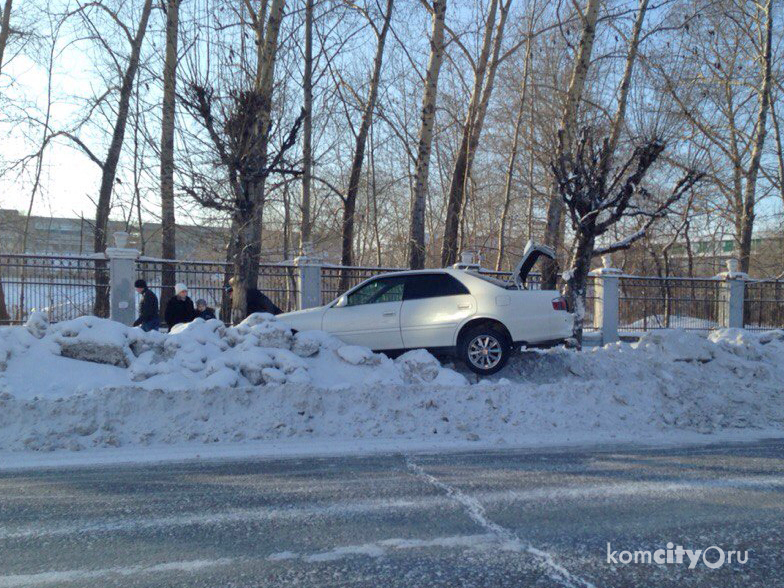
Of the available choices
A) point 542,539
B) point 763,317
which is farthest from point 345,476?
point 763,317

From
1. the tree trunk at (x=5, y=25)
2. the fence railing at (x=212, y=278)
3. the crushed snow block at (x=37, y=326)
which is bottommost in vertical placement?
the crushed snow block at (x=37, y=326)

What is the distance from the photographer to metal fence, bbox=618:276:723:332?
1878 centimetres

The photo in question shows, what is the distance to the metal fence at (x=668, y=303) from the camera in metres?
18.8

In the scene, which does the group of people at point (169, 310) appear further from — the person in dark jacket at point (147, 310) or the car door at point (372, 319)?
the car door at point (372, 319)

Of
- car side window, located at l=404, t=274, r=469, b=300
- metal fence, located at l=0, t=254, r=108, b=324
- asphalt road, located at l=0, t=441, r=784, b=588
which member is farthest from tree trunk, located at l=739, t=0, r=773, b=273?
metal fence, located at l=0, t=254, r=108, b=324

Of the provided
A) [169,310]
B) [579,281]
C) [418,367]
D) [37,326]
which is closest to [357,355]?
[418,367]

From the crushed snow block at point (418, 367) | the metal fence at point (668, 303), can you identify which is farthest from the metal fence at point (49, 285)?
the metal fence at point (668, 303)

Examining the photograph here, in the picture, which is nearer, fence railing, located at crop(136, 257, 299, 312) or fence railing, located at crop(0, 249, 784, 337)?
fence railing, located at crop(0, 249, 784, 337)

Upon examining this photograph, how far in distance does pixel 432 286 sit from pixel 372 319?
41.9 inches

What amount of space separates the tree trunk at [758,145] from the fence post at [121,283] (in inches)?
886

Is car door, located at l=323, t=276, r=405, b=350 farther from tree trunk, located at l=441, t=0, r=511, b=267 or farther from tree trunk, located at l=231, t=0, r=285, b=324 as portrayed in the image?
tree trunk, located at l=441, t=0, r=511, b=267

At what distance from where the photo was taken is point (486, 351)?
9.23 meters

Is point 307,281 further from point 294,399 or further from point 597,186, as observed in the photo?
point 294,399

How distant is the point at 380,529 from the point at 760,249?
42.9m
